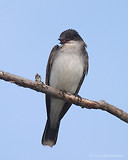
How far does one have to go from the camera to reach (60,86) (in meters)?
8.95

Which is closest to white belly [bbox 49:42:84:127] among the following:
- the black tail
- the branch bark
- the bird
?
the bird

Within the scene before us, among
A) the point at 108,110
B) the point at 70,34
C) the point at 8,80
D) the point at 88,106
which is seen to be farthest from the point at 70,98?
the point at 70,34

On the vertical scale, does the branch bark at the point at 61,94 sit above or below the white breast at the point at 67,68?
below

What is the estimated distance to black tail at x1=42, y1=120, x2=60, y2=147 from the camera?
9.54m

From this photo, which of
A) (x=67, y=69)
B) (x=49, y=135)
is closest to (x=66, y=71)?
(x=67, y=69)

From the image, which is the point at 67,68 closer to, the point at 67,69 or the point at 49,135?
the point at 67,69

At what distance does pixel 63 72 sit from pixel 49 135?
203 cm

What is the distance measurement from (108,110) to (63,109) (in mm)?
3042

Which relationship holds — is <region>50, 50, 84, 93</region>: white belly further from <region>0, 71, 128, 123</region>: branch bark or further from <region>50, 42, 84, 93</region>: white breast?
<region>0, 71, 128, 123</region>: branch bark

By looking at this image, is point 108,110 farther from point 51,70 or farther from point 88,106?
point 51,70

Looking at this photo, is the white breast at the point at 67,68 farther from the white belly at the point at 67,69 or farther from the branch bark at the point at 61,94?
the branch bark at the point at 61,94

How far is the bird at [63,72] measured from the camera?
877cm

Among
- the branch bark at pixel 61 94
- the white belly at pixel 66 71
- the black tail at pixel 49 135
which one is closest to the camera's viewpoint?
the branch bark at pixel 61 94

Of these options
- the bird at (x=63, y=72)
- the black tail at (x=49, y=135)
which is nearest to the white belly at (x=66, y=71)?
the bird at (x=63, y=72)
